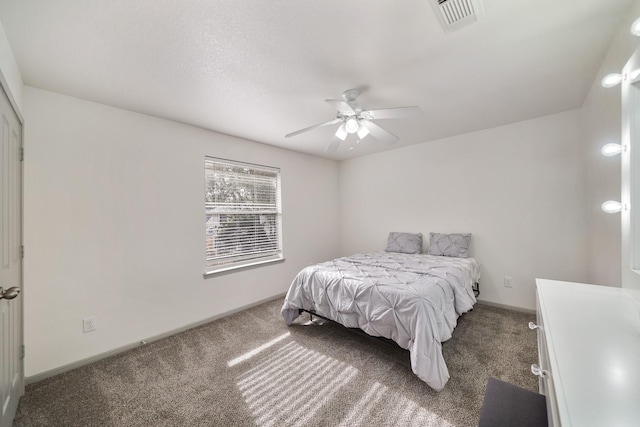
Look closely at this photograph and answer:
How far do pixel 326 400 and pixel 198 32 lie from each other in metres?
2.54

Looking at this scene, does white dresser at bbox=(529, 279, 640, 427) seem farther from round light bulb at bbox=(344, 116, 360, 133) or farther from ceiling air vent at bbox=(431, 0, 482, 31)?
round light bulb at bbox=(344, 116, 360, 133)

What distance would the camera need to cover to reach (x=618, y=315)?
102 centimetres

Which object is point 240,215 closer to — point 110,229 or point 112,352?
point 110,229

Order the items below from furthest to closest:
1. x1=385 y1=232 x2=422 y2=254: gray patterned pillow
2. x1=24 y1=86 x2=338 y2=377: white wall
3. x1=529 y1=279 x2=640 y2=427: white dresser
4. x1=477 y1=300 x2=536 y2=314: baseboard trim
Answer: x1=385 y1=232 x2=422 y2=254: gray patterned pillow → x1=477 y1=300 x2=536 y2=314: baseboard trim → x1=24 y1=86 x2=338 y2=377: white wall → x1=529 y1=279 x2=640 y2=427: white dresser

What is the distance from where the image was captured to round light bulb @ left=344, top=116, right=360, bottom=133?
226 cm

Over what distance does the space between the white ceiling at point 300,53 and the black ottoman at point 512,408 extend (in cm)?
193

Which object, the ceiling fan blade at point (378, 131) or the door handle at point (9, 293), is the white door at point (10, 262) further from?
the ceiling fan blade at point (378, 131)

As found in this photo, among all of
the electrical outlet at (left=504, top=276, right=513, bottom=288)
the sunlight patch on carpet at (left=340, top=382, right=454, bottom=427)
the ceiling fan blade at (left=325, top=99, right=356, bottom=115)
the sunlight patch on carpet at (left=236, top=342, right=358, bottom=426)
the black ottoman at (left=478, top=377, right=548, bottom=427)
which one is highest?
the ceiling fan blade at (left=325, top=99, right=356, bottom=115)

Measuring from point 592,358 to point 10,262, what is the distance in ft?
9.49

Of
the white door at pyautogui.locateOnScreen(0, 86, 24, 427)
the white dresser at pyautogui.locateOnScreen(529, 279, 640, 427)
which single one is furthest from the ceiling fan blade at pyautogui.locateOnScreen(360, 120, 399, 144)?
the white door at pyautogui.locateOnScreen(0, 86, 24, 427)

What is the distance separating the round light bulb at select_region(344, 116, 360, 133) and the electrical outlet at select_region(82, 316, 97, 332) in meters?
2.92

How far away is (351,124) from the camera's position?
2.28 meters

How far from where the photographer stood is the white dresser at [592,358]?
21.3 inches

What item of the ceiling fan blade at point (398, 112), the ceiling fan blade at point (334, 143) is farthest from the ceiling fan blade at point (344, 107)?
the ceiling fan blade at point (334, 143)
